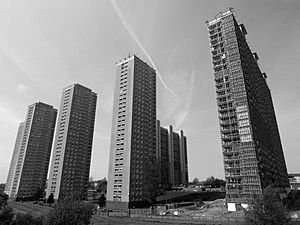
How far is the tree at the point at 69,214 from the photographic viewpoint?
28156mm

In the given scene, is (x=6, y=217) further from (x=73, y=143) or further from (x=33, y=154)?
(x=33, y=154)

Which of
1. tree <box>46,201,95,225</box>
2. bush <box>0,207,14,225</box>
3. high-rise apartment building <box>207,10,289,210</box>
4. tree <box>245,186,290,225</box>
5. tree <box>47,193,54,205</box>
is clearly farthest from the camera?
tree <box>47,193,54,205</box>

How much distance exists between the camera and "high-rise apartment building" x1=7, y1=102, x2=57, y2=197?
5935 inches

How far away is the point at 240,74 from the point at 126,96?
5520cm

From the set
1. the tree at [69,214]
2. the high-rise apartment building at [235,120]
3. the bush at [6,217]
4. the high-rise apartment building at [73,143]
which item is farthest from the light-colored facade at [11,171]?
the tree at [69,214]

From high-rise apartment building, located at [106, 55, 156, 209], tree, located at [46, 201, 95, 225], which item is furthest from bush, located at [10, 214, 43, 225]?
high-rise apartment building, located at [106, 55, 156, 209]

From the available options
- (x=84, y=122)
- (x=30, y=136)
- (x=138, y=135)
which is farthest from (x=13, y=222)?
(x=30, y=136)

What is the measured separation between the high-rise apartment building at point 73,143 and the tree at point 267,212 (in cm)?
11361

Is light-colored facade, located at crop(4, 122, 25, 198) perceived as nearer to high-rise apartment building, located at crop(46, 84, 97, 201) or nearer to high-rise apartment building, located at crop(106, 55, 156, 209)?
high-rise apartment building, located at crop(46, 84, 97, 201)

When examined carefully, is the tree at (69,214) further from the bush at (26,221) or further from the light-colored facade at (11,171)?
the light-colored facade at (11,171)

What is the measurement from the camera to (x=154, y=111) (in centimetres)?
12031

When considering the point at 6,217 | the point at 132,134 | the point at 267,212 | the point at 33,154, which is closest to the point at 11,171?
the point at 33,154

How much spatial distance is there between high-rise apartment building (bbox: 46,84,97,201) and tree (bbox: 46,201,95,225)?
10169cm

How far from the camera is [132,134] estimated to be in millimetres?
101250
